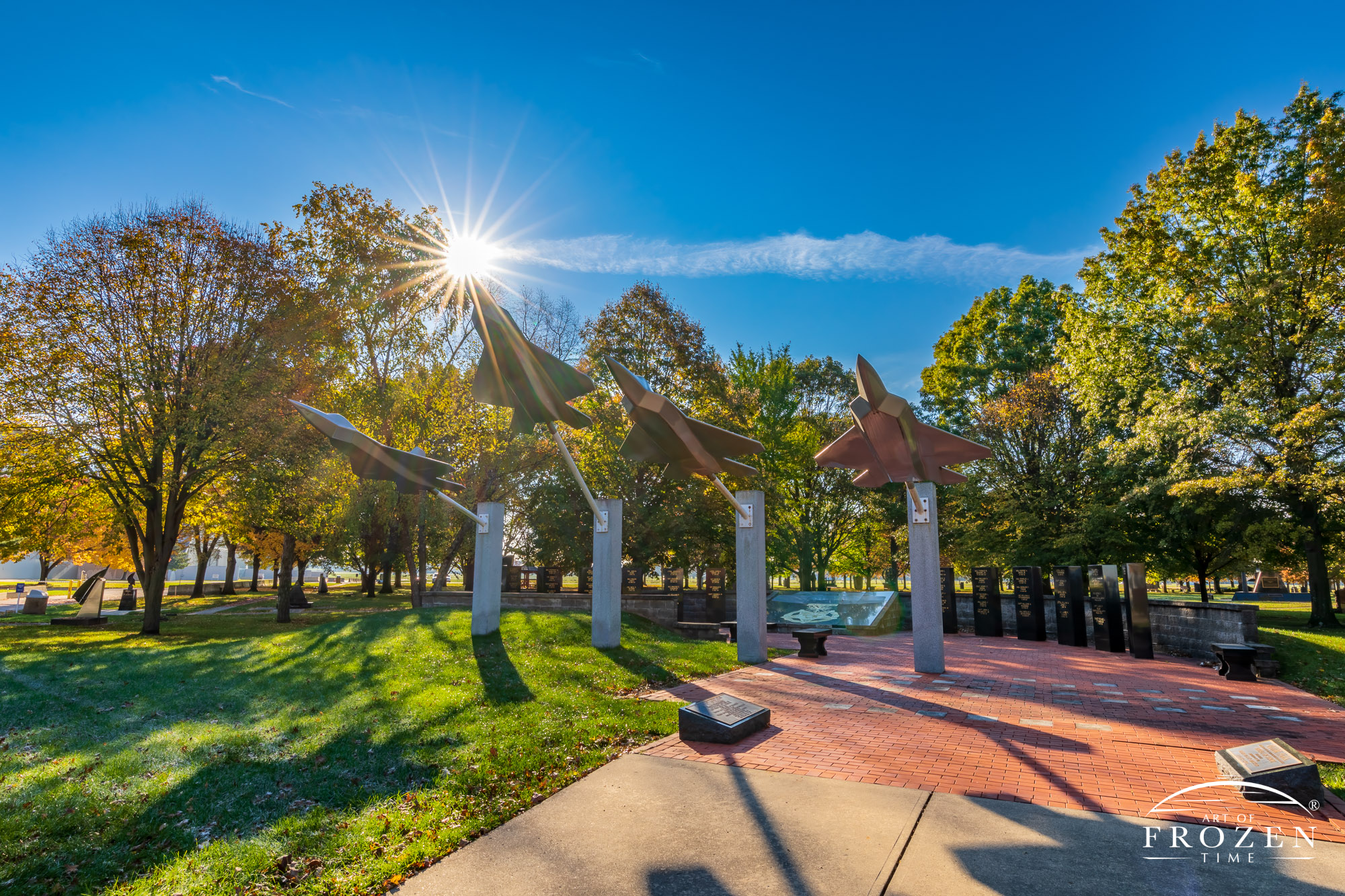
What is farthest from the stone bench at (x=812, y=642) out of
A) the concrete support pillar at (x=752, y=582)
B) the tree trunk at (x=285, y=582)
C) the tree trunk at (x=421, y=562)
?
the tree trunk at (x=285, y=582)

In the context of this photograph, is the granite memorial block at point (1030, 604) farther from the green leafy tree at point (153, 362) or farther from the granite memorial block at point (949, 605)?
the green leafy tree at point (153, 362)

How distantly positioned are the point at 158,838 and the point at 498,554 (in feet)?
30.1

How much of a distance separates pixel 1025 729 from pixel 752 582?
19.7 feet

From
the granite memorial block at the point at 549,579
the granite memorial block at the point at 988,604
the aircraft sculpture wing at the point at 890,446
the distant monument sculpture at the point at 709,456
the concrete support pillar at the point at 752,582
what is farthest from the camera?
the granite memorial block at the point at 549,579

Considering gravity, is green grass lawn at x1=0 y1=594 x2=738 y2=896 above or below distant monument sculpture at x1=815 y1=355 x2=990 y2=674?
below

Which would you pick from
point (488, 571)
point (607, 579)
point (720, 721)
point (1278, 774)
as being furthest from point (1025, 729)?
point (488, 571)

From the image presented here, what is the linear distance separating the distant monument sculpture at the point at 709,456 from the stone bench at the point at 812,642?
129cm

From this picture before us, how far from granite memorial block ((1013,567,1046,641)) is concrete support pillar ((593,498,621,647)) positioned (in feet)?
43.6

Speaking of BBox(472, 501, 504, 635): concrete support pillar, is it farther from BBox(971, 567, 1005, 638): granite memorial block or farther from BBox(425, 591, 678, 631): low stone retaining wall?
BBox(971, 567, 1005, 638): granite memorial block

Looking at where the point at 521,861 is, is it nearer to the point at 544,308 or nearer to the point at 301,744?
the point at 301,744

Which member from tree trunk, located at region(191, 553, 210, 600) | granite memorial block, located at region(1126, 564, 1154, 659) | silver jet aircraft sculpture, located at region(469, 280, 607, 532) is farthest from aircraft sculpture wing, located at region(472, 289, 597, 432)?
tree trunk, located at region(191, 553, 210, 600)

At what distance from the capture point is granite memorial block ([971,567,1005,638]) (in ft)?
66.9

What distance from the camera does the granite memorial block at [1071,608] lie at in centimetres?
1739

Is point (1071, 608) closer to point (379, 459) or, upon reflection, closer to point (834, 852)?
point (834, 852)
